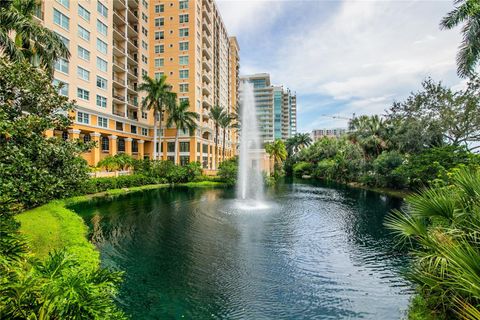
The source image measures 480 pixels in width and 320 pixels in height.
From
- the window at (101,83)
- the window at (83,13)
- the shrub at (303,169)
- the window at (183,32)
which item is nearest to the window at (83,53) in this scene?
the window at (101,83)

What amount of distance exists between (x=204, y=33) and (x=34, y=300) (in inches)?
2478

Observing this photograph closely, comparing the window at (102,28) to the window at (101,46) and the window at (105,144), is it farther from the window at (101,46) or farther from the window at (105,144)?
the window at (105,144)

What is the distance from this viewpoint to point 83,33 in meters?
36.2

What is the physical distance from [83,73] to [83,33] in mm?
5610

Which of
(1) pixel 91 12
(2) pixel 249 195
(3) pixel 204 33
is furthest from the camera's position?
(3) pixel 204 33

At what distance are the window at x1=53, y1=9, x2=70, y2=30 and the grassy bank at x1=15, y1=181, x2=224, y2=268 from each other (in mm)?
24477

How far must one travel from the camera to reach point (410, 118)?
32.3 meters

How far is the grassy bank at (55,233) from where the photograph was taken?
9.72 m

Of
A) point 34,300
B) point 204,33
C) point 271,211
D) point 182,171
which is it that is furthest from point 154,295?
point 204,33

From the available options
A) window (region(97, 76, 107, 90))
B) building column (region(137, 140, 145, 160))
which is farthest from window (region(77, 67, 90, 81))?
building column (region(137, 140, 145, 160))

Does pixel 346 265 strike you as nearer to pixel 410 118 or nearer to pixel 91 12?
pixel 410 118

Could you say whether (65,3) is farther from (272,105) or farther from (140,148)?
(272,105)

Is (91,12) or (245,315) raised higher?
(91,12)

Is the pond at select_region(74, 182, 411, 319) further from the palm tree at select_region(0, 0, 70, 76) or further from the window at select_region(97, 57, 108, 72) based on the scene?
the window at select_region(97, 57, 108, 72)
